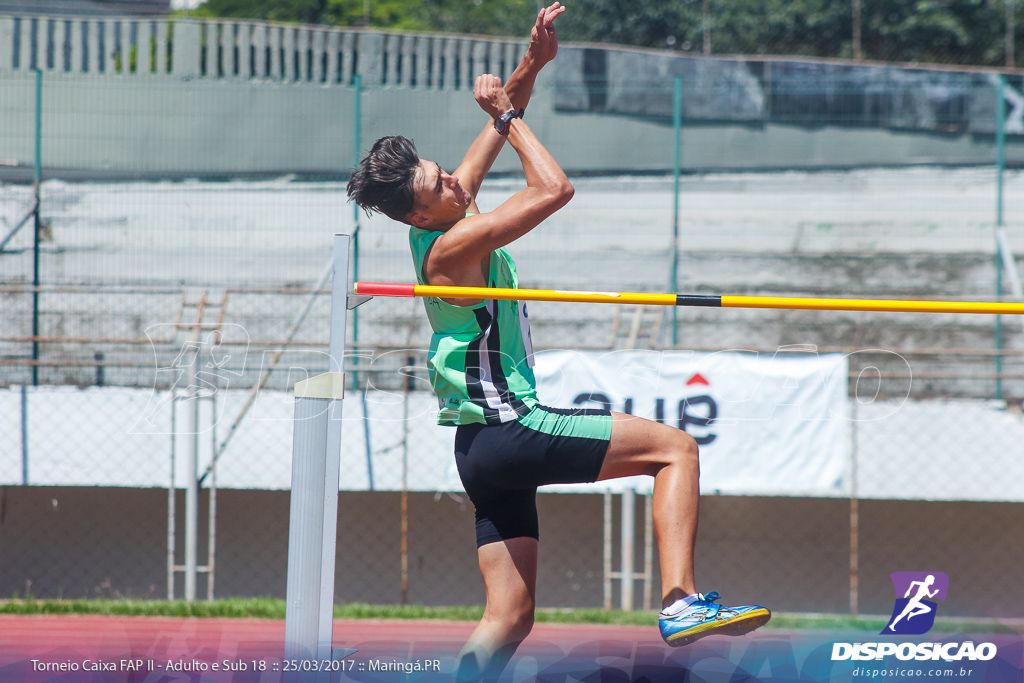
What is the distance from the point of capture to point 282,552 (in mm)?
7570

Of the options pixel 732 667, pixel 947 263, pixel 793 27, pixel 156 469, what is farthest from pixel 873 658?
pixel 793 27

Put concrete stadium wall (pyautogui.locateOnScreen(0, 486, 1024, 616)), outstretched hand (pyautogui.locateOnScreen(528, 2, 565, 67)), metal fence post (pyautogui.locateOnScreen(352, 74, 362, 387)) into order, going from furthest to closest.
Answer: metal fence post (pyautogui.locateOnScreen(352, 74, 362, 387)) < concrete stadium wall (pyautogui.locateOnScreen(0, 486, 1024, 616)) < outstretched hand (pyautogui.locateOnScreen(528, 2, 565, 67))

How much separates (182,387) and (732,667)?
5057 mm

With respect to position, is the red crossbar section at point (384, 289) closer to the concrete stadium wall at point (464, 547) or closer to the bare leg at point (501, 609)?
the bare leg at point (501, 609)

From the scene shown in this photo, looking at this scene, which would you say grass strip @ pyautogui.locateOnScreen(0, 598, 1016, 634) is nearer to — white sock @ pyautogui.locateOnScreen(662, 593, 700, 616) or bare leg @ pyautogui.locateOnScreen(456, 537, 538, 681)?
bare leg @ pyautogui.locateOnScreen(456, 537, 538, 681)

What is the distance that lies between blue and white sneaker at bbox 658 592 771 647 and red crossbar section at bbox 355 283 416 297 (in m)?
1.20

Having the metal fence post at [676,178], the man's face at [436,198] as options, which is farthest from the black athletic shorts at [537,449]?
the metal fence post at [676,178]

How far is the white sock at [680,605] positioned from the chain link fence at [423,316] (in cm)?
359

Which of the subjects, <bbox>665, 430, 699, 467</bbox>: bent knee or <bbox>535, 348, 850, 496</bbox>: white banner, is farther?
<bbox>535, 348, 850, 496</bbox>: white banner

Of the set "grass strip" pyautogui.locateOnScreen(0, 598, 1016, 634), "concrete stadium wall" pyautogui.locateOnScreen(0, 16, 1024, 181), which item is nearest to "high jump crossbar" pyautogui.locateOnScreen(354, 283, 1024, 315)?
"grass strip" pyautogui.locateOnScreen(0, 598, 1016, 634)

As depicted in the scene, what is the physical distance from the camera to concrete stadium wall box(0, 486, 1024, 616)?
7.33 metres

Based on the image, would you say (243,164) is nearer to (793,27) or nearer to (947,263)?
(947,263)

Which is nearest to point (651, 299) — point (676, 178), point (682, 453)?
point (682, 453)

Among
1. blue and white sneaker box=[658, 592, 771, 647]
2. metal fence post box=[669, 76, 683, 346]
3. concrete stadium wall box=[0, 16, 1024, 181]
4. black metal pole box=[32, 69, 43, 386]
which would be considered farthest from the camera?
concrete stadium wall box=[0, 16, 1024, 181]
